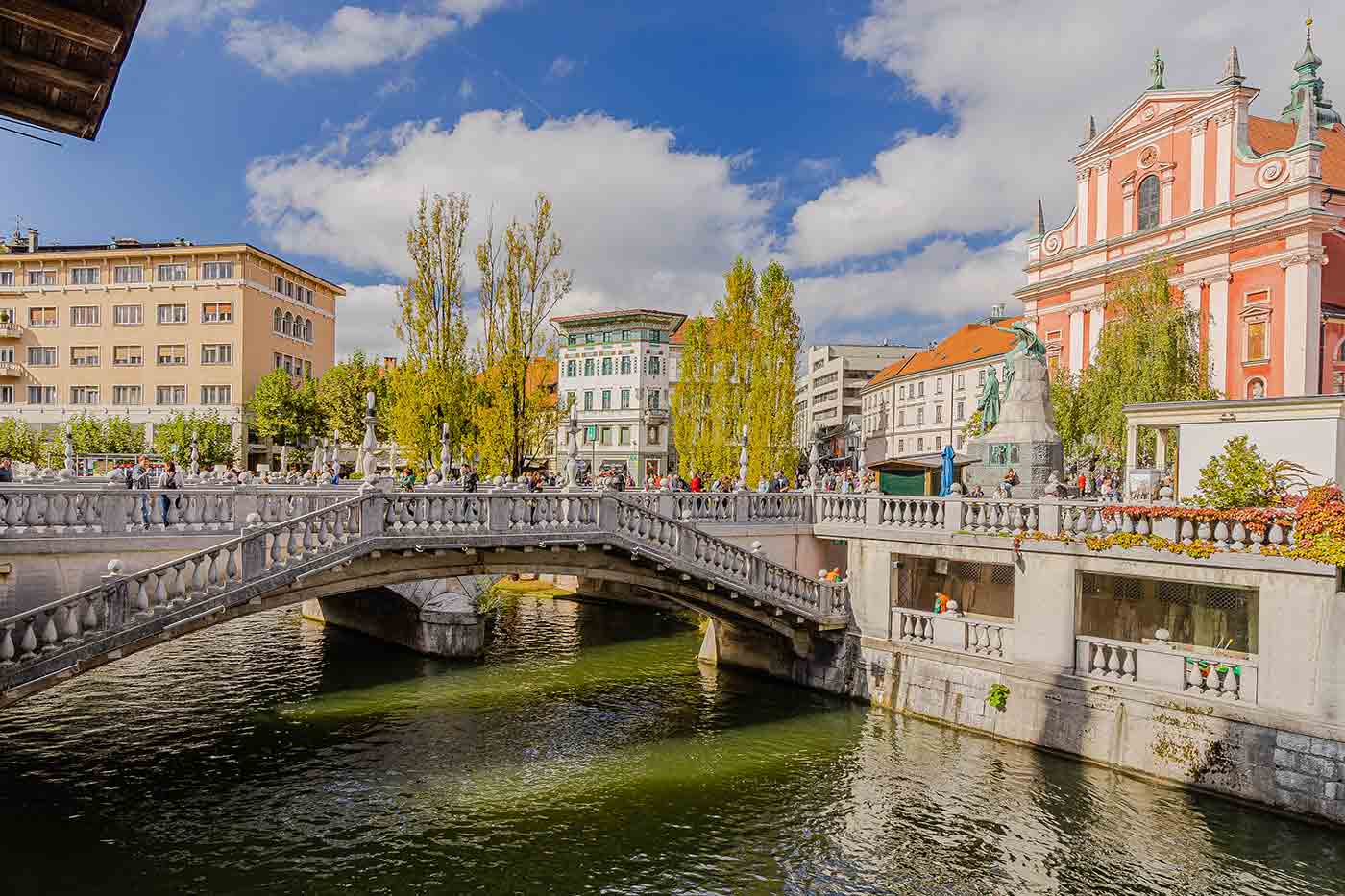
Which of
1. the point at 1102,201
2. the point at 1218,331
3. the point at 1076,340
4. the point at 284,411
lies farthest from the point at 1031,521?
the point at 284,411

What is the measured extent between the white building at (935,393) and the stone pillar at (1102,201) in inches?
647

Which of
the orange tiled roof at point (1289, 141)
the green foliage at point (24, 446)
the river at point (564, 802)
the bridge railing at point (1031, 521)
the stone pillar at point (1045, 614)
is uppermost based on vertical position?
the orange tiled roof at point (1289, 141)

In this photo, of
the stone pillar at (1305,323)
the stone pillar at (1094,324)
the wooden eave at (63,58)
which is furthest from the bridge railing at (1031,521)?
the stone pillar at (1094,324)

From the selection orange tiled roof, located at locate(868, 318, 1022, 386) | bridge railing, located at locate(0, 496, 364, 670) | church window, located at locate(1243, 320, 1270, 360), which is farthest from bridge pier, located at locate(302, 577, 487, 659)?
orange tiled roof, located at locate(868, 318, 1022, 386)

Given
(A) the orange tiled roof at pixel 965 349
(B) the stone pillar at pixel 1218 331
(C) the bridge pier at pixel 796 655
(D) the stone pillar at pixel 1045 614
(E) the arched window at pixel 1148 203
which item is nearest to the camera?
(D) the stone pillar at pixel 1045 614

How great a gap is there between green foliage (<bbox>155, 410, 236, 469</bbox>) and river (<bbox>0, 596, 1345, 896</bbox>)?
114ft

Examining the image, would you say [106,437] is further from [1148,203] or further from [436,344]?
[1148,203]

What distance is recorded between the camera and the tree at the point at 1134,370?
3581cm

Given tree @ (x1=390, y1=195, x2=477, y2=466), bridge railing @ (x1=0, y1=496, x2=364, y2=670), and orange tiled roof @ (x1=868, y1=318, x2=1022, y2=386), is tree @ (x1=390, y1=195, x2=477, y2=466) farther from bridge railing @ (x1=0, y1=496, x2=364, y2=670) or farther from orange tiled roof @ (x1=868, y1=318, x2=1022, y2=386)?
orange tiled roof @ (x1=868, y1=318, x2=1022, y2=386)

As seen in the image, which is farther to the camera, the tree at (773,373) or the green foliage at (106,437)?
the green foliage at (106,437)

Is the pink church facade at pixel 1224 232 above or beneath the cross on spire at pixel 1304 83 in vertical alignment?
beneath

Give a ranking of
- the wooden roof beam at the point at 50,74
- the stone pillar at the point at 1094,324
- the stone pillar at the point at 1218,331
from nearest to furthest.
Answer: the wooden roof beam at the point at 50,74, the stone pillar at the point at 1218,331, the stone pillar at the point at 1094,324

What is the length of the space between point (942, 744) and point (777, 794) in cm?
466

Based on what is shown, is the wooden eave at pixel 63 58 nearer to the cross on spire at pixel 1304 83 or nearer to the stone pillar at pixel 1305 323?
the stone pillar at pixel 1305 323
